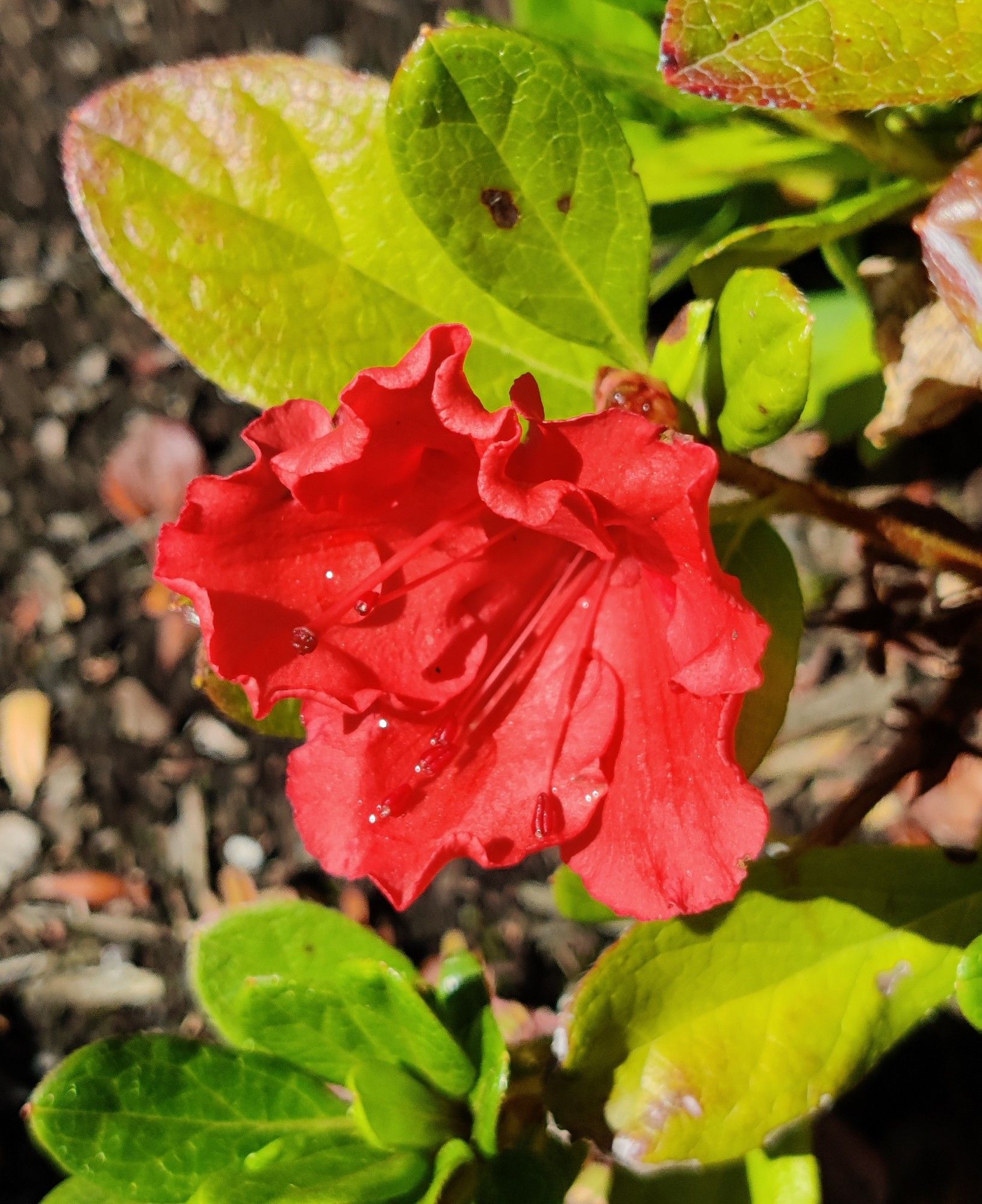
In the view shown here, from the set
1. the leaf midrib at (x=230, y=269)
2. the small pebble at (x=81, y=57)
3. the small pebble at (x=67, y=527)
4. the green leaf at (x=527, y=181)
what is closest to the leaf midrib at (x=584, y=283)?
the green leaf at (x=527, y=181)

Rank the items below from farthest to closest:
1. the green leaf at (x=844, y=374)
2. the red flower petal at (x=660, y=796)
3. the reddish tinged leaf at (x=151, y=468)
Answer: the reddish tinged leaf at (x=151, y=468)
the green leaf at (x=844, y=374)
the red flower petal at (x=660, y=796)

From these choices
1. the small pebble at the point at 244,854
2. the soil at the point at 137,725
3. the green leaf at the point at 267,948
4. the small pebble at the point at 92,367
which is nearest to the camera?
the green leaf at the point at 267,948

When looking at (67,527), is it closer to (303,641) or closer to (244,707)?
(244,707)

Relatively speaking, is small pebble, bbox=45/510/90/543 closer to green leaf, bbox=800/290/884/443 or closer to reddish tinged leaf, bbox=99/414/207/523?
reddish tinged leaf, bbox=99/414/207/523

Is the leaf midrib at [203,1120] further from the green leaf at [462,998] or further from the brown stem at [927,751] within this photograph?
the brown stem at [927,751]

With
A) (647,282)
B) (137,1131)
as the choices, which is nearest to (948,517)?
(647,282)

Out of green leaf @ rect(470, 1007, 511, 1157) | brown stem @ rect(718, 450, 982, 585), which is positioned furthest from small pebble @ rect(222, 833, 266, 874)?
brown stem @ rect(718, 450, 982, 585)
